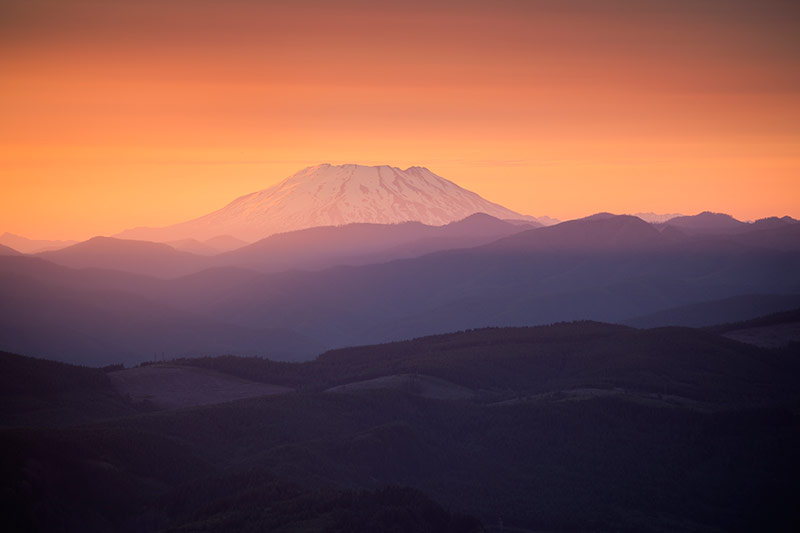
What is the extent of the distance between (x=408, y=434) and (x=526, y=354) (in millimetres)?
40392

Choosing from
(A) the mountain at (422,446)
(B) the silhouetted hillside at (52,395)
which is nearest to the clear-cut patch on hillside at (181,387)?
(A) the mountain at (422,446)

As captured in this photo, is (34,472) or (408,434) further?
(408,434)

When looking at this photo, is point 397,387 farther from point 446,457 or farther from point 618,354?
point 618,354

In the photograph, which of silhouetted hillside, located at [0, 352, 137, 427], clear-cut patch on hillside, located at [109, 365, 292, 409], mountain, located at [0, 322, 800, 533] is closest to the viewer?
mountain, located at [0, 322, 800, 533]

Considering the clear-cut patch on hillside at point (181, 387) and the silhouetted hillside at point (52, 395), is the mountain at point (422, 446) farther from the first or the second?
the clear-cut patch on hillside at point (181, 387)

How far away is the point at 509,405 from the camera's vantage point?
103 meters

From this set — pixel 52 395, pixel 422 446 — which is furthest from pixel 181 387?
pixel 422 446

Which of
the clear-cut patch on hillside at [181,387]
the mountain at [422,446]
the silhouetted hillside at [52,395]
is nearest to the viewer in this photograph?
the mountain at [422,446]

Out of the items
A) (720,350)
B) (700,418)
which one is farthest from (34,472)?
(720,350)

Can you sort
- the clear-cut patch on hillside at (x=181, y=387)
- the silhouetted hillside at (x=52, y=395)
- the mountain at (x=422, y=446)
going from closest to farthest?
the mountain at (x=422, y=446), the silhouetted hillside at (x=52, y=395), the clear-cut patch on hillside at (x=181, y=387)

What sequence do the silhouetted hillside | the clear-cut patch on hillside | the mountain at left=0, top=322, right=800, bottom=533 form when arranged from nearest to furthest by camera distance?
the mountain at left=0, top=322, right=800, bottom=533
the silhouetted hillside
the clear-cut patch on hillside

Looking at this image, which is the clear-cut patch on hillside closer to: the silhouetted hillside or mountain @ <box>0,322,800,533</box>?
mountain @ <box>0,322,800,533</box>

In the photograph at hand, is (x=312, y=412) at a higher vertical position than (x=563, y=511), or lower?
higher

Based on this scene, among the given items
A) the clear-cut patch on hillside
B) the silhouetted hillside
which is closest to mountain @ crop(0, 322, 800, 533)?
the silhouetted hillside
